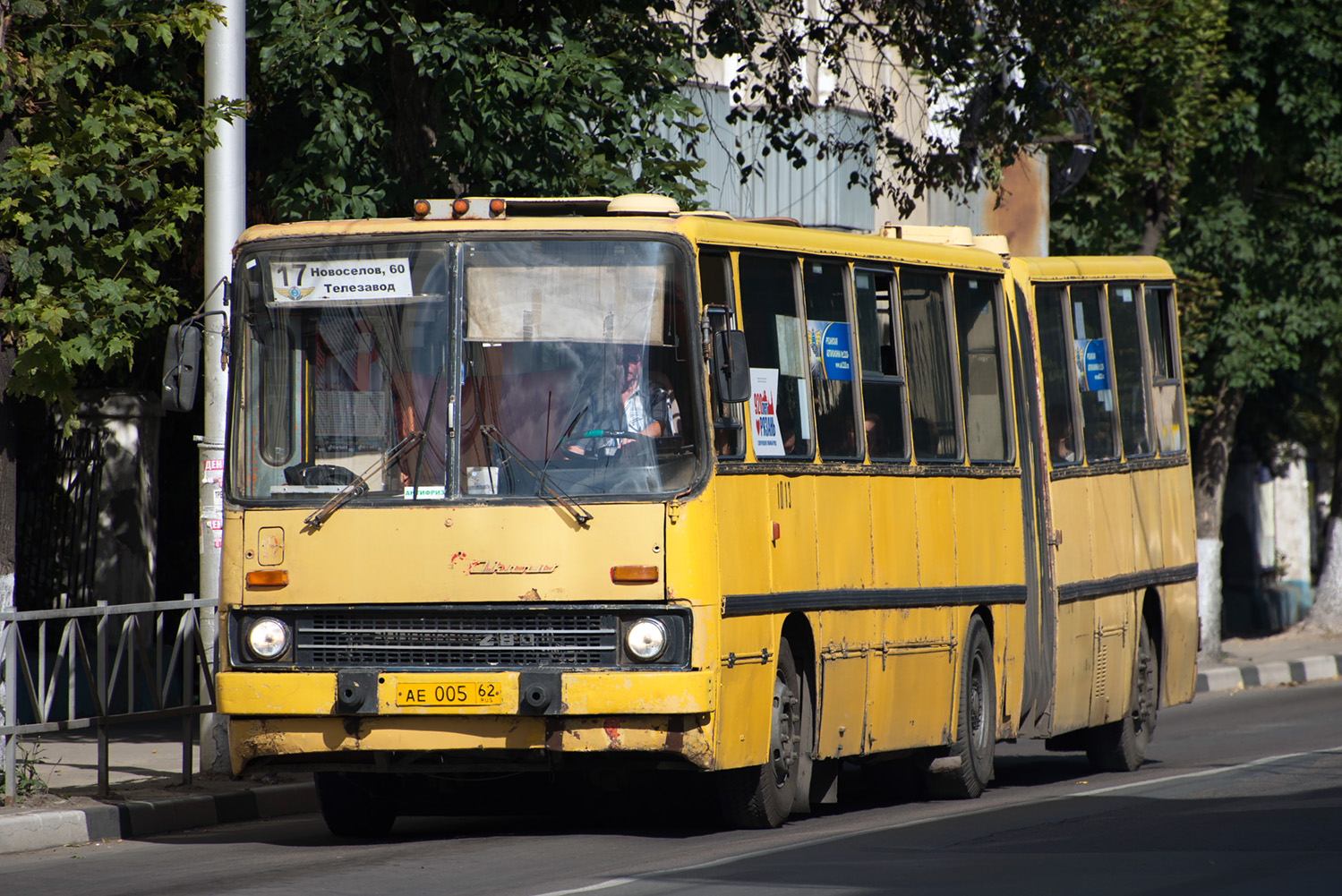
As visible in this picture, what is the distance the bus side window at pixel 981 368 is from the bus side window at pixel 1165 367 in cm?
255

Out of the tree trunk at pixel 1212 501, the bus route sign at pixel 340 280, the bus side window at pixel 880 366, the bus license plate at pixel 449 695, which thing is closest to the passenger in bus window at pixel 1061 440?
the bus side window at pixel 880 366

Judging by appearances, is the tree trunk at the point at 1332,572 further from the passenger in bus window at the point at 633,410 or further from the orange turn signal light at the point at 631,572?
the orange turn signal light at the point at 631,572

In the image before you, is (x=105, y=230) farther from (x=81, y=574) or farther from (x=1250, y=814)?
(x=1250, y=814)

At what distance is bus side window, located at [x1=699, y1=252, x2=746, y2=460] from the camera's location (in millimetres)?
9008

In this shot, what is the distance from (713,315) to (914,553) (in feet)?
8.37

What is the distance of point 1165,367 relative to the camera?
14711 millimetres

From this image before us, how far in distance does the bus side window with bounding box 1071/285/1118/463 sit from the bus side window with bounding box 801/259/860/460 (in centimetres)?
347

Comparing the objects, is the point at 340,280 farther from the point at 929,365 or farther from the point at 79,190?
the point at 929,365

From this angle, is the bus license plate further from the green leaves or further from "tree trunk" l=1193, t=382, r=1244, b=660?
"tree trunk" l=1193, t=382, r=1244, b=660

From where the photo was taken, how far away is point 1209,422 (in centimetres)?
2494

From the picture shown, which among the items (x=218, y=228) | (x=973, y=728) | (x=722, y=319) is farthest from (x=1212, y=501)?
(x=722, y=319)

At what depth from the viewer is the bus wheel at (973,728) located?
38.1 feet

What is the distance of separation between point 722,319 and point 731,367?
0.28 meters

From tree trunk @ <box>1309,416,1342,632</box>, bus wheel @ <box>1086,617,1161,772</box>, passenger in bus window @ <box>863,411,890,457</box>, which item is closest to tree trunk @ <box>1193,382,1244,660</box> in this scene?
tree trunk @ <box>1309,416,1342,632</box>
